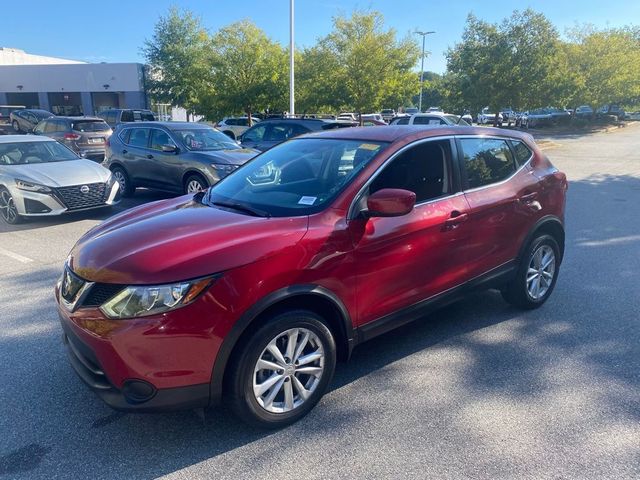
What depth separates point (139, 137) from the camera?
10266 millimetres

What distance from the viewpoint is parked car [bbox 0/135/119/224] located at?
7684 millimetres

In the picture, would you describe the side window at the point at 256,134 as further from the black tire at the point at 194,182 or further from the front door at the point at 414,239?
the front door at the point at 414,239

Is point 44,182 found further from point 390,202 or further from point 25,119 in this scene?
point 25,119

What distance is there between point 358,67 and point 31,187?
1629 cm

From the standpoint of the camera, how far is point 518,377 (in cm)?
343

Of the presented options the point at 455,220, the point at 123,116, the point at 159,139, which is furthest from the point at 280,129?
the point at 123,116

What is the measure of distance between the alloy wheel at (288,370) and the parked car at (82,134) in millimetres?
14302

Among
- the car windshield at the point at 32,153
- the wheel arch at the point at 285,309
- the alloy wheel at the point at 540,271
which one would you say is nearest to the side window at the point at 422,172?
the wheel arch at the point at 285,309

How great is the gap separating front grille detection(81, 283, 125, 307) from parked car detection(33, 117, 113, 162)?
14.0 metres

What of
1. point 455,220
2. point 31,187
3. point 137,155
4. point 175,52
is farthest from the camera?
point 175,52

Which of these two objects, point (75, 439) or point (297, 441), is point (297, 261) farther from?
point (75, 439)

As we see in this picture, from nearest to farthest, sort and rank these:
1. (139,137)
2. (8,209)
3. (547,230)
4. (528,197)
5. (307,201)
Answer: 1. (307,201)
2. (528,197)
3. (547,230)
4. (8,209)
5. (139,137)

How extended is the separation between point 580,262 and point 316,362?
447 cm

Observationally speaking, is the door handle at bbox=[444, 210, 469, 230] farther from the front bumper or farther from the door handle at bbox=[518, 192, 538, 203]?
the front bumper
